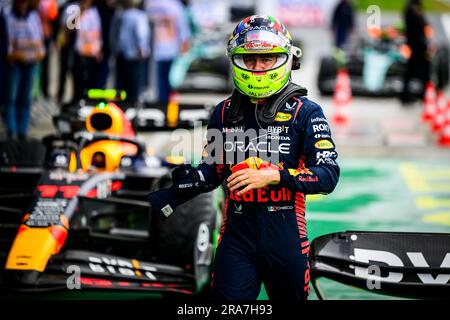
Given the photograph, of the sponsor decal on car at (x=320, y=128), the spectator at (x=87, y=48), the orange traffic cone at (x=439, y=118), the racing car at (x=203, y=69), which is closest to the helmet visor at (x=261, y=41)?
the sponsor decal on car at (x=320, y=128)

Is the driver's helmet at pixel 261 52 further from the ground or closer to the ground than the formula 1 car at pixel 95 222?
further from the ground

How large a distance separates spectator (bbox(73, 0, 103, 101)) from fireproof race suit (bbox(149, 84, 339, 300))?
8553 millimetres

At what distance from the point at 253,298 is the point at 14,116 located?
8.00 meters

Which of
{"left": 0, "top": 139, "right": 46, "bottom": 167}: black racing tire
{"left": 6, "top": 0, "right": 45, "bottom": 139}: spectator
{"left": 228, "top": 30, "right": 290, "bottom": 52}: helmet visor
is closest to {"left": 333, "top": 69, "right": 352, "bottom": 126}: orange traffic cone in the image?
{"left": 6, "top": 0, "right": 45, "bottom": 139}: spectator

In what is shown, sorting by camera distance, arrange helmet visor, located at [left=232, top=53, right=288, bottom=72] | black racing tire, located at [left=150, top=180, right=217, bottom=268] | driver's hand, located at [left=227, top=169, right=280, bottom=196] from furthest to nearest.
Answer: black racing tire, located at [left=150, top=180, right=217, bottom=268] → helmet visor, located at [left=232, top=53, right=288, bottom=72] → driver's hand, located at [left=227, top=169, right=280, bottom=196]

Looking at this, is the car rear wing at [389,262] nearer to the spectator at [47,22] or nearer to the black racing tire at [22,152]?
the black racing tire at [22,152]

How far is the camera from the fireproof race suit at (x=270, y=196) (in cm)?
446

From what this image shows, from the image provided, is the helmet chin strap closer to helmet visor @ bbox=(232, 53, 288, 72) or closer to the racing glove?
helmet visor @ bbox=(232, 53, 288, 72)

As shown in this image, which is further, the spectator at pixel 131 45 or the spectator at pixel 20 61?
the spectator at pixel 131 45

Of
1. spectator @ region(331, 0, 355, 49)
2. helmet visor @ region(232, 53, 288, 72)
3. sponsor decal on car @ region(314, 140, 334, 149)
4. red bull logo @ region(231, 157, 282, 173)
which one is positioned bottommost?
red bull logo @ region(231, 157, 282, 173)

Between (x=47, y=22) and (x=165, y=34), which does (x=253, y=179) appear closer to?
(x=165, y=34)

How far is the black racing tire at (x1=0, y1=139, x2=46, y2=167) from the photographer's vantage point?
8.20 m

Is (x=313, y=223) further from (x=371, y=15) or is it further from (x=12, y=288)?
(x=371, y=15)

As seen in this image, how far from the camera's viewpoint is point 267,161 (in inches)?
181
